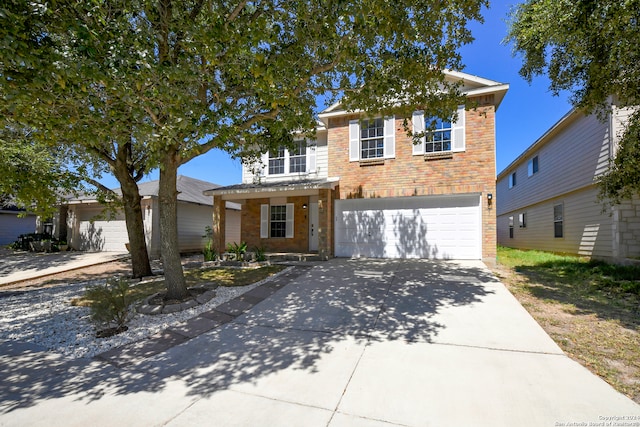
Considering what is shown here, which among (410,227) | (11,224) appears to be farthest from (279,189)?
(11,224)

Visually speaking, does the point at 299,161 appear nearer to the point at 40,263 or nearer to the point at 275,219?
the point at 275,219

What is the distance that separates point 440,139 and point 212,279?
922cm

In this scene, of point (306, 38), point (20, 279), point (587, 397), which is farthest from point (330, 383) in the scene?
point (20, 279)

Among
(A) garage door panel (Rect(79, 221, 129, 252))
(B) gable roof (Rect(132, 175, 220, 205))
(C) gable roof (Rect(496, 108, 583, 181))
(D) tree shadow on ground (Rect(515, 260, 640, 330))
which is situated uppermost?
(C) gable roof (Rect(496, 108, 583, 181))

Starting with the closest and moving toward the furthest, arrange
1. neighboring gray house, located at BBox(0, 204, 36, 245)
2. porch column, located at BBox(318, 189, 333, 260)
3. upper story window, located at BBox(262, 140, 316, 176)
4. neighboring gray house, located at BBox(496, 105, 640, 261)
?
neighboring gray house, located at BBox(496, 105, 640, 261)
porch column, located at BBox(318, 189, 333, 260)
upper story window, located at BBox(262, 140, 316, 176)
neighboring gray house, located at BBox(0, 204, 36, 245)

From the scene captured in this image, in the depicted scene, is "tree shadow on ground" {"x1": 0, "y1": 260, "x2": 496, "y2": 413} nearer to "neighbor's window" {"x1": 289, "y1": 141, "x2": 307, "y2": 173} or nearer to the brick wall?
the brick wall

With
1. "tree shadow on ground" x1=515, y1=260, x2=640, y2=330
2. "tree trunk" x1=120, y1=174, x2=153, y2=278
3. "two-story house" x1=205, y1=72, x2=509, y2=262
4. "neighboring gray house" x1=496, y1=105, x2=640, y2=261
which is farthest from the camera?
"two-story house" x1=205, y1=72, x2=509, y2=262

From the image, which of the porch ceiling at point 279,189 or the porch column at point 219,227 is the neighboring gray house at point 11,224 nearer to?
the porch column at point 219,227

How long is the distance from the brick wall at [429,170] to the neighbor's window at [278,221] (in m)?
3.61

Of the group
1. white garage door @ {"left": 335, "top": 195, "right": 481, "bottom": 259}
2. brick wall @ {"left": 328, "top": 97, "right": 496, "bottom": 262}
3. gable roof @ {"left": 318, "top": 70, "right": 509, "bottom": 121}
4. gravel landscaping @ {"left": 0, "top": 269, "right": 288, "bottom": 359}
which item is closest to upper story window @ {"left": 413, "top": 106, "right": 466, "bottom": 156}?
brick wall @ {"left": 328, "top": 97, "right": 496, "bottom": 262}

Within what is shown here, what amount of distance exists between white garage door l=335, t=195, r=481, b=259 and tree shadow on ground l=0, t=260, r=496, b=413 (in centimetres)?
319

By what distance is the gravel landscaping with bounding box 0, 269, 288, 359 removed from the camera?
467 centimetres

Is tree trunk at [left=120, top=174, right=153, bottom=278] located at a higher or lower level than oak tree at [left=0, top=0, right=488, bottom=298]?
lower

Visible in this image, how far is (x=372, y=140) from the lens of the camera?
11781mm
